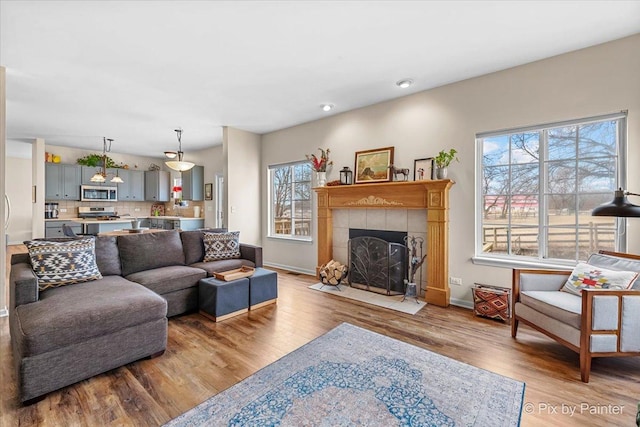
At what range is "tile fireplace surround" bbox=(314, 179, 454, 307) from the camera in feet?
11.7

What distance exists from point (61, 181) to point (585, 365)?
9.45 meters

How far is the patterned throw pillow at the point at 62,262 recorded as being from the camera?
254 centimetres

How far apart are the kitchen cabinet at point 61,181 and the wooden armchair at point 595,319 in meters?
9.11

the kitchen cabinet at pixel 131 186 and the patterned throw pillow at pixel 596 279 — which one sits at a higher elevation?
the kitchen cabinet at pixel 131 186

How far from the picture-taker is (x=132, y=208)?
8266 millimetres

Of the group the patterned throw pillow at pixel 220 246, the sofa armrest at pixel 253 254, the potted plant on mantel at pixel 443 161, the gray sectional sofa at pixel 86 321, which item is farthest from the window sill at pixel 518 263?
the gray sectional sofa at pixel 86 321

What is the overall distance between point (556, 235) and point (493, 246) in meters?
0.61

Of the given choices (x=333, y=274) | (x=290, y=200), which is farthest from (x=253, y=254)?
(x=290, y=200)

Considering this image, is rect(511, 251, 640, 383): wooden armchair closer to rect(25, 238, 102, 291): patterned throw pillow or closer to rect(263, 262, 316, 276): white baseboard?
rect(263, 262, 316, 276): white baseboard

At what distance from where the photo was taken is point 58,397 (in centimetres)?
186

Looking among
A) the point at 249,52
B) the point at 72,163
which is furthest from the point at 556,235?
the point at 72,163

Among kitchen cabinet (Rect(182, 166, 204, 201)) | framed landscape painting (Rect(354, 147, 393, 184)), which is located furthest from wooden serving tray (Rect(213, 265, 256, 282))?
kitchen cabinet (Rect(182, 166, 204, 201))

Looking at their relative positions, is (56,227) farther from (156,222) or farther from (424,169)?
(424,169)

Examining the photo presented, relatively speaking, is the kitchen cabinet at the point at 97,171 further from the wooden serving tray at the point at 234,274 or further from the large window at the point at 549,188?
the large window at the point at 549,188
